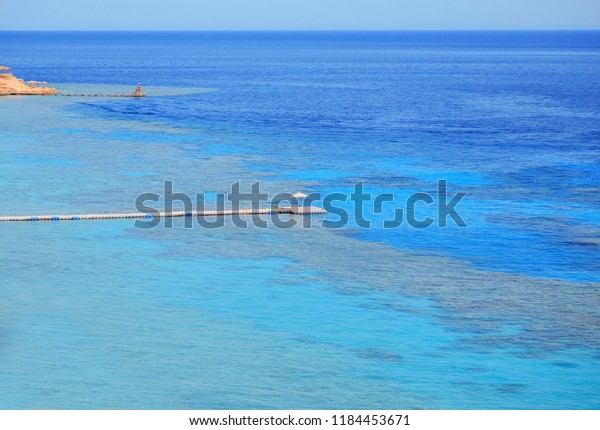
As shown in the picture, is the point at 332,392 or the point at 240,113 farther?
the point at 240,113

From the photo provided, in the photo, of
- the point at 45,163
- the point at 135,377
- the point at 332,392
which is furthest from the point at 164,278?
the point at 45,163

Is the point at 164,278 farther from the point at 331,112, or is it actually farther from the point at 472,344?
the point at 331,112

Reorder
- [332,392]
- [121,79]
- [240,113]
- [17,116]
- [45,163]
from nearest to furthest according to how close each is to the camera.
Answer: [332,392] → [45,163] → [17,116] → [240,113] → [121,79]

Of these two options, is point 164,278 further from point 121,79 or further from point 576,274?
point 121,79

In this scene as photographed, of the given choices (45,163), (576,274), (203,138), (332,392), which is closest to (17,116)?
(203,138)

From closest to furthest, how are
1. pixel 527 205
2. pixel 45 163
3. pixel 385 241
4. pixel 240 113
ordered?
pixel 385 241
pixel 527 205
pixel 45 163
pixel 240 113

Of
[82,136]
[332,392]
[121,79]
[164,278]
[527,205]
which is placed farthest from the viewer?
[121,79]
